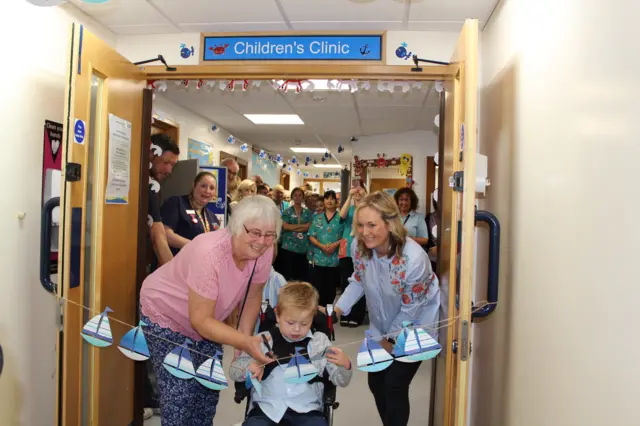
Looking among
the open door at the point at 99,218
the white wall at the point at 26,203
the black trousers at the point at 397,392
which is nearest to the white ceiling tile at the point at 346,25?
the open door at the point at 99,218

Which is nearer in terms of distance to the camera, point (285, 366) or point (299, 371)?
point (299, 371)

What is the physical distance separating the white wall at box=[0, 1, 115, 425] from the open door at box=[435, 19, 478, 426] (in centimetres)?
187

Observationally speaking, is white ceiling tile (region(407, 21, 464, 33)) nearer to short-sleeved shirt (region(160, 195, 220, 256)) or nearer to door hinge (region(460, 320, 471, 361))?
door hinge (region(460, 320, 471, 361))

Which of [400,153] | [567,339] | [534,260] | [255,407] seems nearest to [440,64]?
[534,260]

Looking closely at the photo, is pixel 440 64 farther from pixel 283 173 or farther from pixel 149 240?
pixel 283 173

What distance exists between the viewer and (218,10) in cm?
273

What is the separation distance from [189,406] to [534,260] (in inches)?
59.4

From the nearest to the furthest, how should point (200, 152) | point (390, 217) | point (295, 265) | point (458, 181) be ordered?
point (458, 181)
point (390, 217)
point (295, 265)
point (200, 152)

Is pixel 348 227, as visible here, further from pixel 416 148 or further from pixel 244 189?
pixel 416 148

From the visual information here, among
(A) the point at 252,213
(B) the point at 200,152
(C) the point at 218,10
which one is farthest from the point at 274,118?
(A) the point at 252,213

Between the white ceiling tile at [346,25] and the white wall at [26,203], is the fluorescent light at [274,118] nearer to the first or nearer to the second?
the white ceiling tile at [346,25]

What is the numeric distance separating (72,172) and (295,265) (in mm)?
4029

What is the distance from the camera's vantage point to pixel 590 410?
4.59ft

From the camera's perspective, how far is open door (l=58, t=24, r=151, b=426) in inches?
85.0
